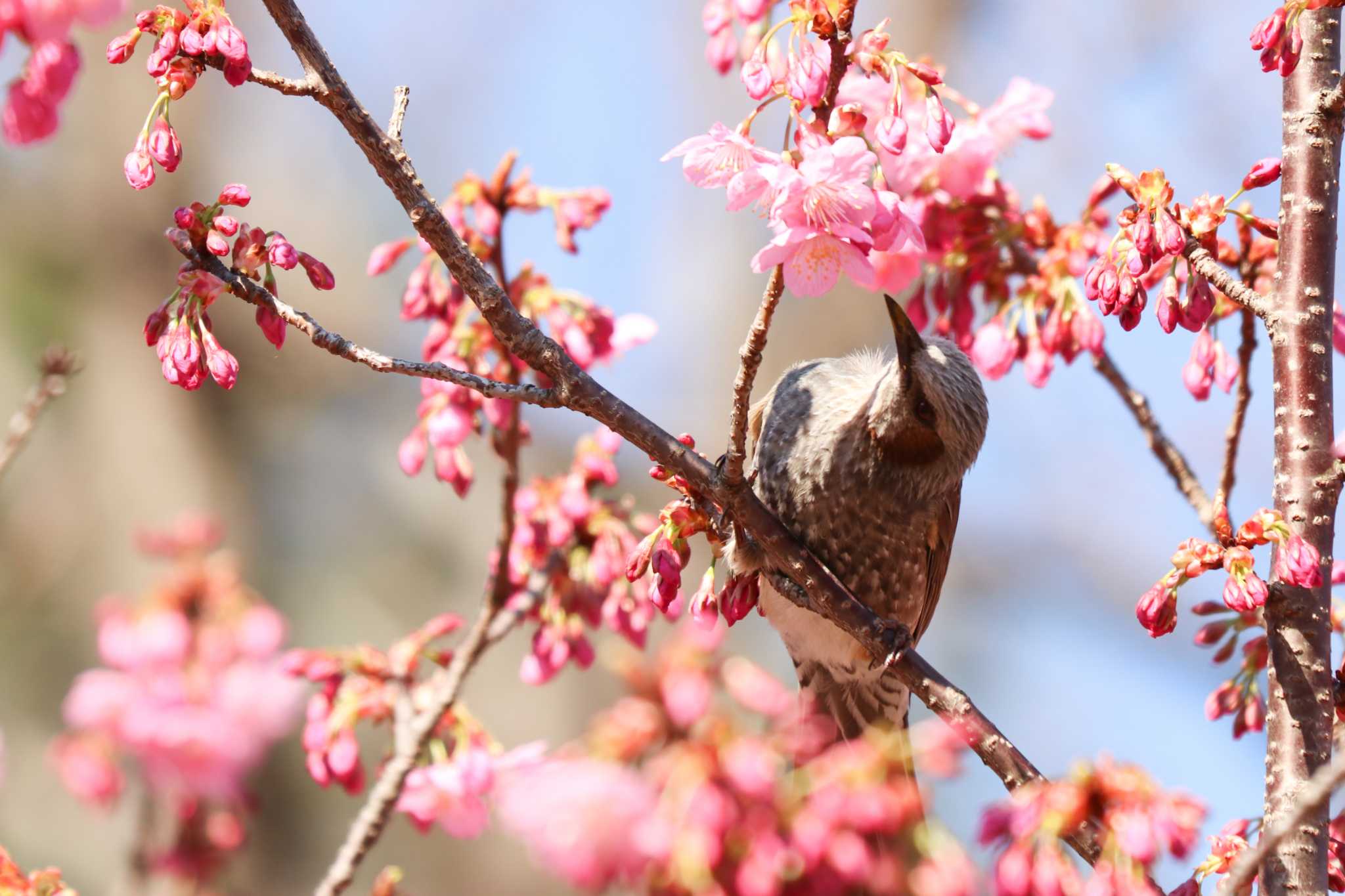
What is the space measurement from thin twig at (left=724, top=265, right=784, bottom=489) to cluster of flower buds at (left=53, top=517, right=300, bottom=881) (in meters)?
0.67

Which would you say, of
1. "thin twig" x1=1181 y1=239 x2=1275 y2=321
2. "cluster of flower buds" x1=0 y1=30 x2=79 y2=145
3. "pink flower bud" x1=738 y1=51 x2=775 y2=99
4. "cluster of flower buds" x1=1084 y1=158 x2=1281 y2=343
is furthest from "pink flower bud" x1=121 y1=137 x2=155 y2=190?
"thin twig" x1=1181 y1=239 x2=1275 y2=321

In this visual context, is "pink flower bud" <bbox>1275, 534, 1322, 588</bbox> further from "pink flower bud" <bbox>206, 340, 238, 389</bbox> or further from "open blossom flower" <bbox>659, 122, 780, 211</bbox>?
"pink flower bud" <bbox>206, 340, 238, 389</bbox>

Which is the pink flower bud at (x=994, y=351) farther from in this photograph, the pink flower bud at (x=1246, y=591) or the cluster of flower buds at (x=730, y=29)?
the pink flower bud at (x=1246, y=591)

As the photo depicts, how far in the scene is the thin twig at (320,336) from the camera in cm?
159

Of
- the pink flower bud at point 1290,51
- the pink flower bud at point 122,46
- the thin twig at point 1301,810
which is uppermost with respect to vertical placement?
the pink flower bud at point 1290,51

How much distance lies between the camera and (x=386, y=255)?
2516 mm

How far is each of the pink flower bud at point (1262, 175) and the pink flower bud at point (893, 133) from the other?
0.51 meters

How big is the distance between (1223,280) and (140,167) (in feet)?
4.80

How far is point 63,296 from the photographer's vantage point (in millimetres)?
6066

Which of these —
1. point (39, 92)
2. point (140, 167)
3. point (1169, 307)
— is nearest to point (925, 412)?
point (1169, 307)

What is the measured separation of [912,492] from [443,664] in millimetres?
1193

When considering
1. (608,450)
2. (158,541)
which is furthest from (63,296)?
(158,541)

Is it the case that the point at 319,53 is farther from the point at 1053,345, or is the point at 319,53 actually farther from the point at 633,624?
the point at 1053,345

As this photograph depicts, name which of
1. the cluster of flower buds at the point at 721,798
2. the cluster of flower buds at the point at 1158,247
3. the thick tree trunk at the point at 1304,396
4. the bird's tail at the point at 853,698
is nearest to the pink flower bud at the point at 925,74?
the cluster of flower buds at the point at 1158,247
